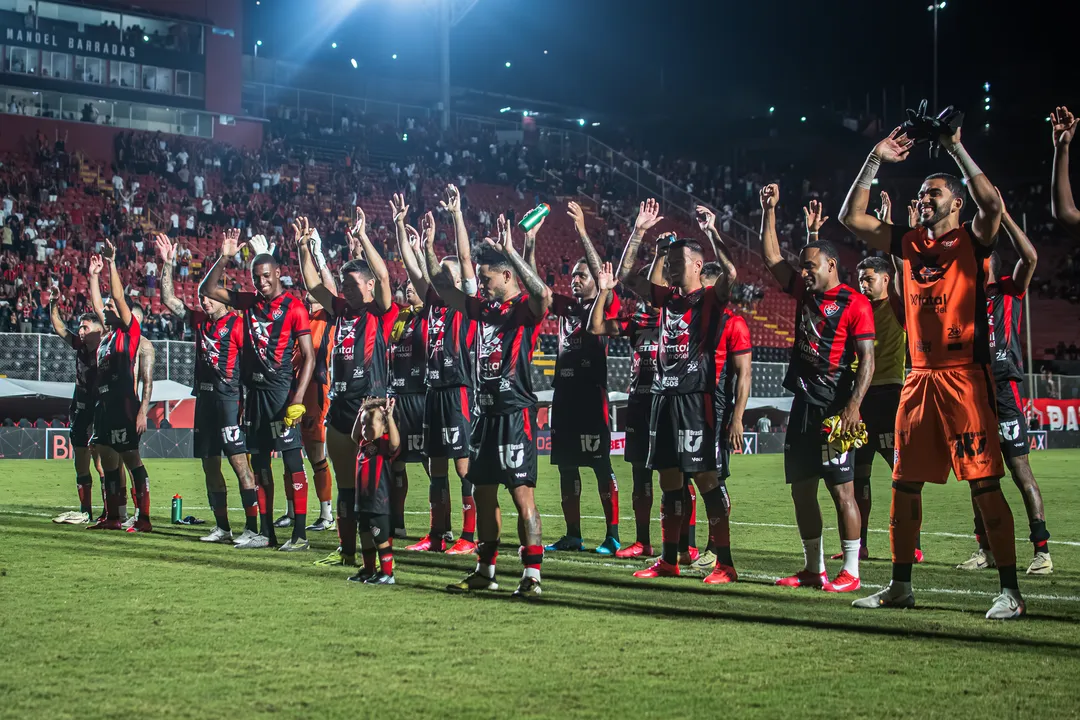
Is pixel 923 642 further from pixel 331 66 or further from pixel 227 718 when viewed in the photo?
pixel 331 66

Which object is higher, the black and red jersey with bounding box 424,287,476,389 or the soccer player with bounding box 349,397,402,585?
the black and red jersey with bounding box 424,287,476,389

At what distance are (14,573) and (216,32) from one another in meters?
41.8

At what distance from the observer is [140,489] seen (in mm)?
11016

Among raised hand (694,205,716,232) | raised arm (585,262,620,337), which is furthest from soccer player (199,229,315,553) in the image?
raised hand (694,205,716,232)

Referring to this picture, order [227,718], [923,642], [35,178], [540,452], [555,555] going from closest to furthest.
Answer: [227,718]
[923,642]
[555,555]
[540,452]
[35,178]

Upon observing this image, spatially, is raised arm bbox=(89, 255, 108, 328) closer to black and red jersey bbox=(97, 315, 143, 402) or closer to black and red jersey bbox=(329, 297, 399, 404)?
black and red jersey bbox=(97, 315, 143, 402)

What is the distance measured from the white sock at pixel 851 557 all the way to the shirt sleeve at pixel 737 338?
1566mm

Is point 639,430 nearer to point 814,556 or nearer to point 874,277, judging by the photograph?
point 874,277

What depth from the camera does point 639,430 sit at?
9.72m

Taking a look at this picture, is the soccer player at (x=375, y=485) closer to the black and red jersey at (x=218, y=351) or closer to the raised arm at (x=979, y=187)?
the black and red jersey at (x=218, y=351)

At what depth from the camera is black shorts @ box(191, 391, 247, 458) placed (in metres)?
10.3

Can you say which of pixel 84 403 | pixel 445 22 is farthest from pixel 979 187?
pixel 445 22

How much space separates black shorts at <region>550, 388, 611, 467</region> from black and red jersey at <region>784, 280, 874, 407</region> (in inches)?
103

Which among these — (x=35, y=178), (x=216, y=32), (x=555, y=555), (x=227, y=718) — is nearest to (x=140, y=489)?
(x=555, y=555)
